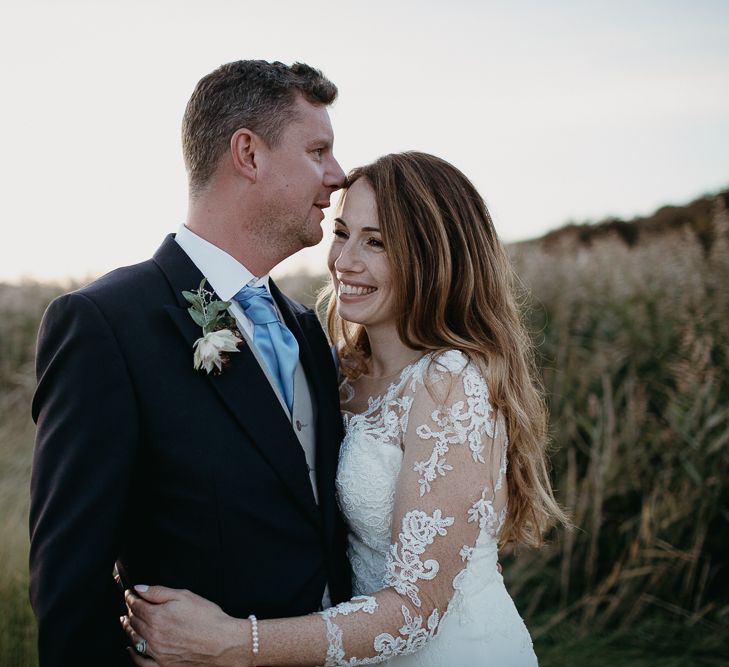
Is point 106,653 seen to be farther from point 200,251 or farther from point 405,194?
point 405,194

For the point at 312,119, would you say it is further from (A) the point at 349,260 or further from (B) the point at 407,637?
(B) the point at 407,637

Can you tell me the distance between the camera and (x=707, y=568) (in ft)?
14.9

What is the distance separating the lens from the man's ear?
2.73 meters

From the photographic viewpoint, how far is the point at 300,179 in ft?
9.27

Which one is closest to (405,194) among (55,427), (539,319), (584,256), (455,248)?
(455,248)

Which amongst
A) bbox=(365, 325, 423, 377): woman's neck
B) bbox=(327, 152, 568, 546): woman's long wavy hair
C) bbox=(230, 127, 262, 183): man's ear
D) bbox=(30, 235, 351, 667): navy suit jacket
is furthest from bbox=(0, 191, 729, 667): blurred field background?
bbox=(30, 235, 351, 667): navy suit jacket

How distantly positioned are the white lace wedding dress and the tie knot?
0.56 m

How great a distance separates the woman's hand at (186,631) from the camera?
7.12ft

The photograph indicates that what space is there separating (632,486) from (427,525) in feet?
10.2

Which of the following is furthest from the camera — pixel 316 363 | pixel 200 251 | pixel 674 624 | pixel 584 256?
pixel 584 256

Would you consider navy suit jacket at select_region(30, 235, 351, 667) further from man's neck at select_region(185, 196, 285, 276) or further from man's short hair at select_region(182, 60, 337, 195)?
man's short hair at select_region(182, 60, 337, 195)

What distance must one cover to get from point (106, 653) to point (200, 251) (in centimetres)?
133

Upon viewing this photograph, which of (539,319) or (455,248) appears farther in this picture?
(539,319)

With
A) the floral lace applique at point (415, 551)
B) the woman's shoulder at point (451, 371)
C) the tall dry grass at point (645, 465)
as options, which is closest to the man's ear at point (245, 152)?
the woman's shoulder at point (451, 371)
